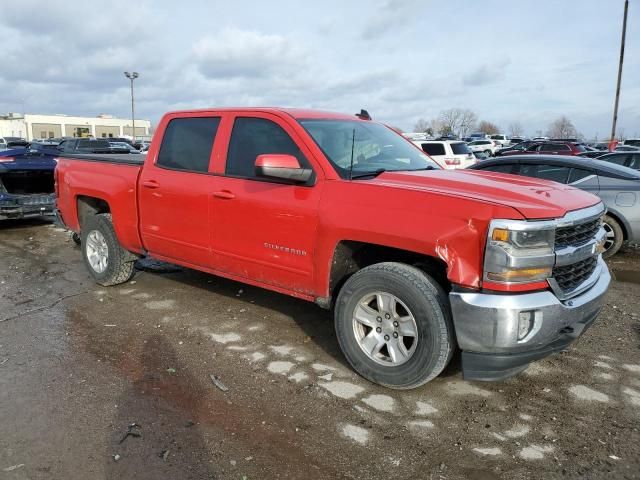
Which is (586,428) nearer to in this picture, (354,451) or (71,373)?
(354,451)

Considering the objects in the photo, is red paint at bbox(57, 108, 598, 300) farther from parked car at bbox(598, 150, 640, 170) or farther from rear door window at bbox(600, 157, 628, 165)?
rear door window at bbox(600, 157, 628, 165)

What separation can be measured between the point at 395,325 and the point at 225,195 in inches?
72.5

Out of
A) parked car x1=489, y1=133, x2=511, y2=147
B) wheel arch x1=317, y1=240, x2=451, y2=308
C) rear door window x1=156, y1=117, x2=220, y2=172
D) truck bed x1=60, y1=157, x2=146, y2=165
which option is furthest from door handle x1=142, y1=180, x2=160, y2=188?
parked car x1=489, y1=133, x2=511, y2=147

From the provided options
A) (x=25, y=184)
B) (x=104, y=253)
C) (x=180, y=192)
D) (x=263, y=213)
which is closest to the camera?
(x=263, y=213)

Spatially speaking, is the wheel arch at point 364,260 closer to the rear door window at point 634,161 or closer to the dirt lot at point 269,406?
the dirt lot at point 269,406

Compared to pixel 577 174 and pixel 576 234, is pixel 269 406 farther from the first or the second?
pixel 577 174

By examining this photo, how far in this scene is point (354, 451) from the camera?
297cm

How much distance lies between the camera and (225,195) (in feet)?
14.6

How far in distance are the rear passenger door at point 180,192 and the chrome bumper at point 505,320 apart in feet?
8.04

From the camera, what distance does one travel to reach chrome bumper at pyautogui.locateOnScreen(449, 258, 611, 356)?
9.98ft

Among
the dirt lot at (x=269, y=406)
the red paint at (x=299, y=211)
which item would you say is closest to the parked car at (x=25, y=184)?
the red paint at (x=299, y=211)

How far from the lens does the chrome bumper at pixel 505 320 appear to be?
3.04 m

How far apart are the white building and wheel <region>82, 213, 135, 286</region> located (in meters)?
94.2

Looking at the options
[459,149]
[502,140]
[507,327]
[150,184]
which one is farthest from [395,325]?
[502,140]
